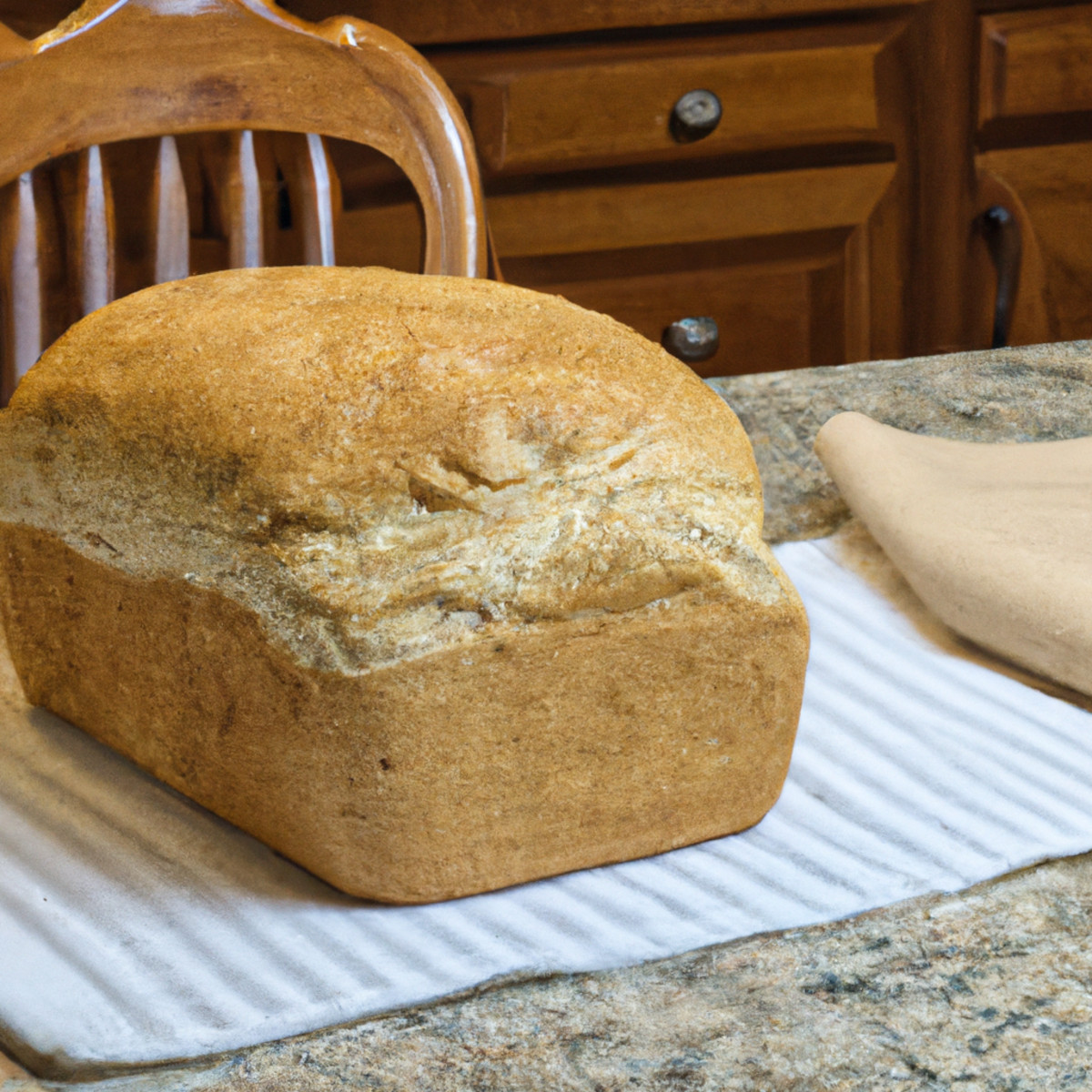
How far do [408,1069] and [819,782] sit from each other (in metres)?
0.35

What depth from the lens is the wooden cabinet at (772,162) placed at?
192 cm

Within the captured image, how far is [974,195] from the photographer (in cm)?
210

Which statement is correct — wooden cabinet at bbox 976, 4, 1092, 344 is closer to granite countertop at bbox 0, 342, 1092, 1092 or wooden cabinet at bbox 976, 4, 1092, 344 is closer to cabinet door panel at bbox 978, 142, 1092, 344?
cabinet door panel at bbox 978, 142, 1092, 344

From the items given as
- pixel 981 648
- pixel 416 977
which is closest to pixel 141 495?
pixel 416 977

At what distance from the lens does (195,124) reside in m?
1.24

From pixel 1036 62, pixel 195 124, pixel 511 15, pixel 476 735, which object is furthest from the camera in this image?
pixel 1036 62

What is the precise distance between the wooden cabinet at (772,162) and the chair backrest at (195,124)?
1.76ft

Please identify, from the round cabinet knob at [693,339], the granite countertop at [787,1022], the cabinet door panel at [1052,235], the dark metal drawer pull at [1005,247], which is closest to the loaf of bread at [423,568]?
the granite countertop at [787,1022]

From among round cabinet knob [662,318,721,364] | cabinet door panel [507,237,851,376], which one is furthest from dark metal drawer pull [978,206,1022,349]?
round cabinet knob [662,318,721,364]

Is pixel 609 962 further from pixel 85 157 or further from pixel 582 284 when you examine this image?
pixel 582 284

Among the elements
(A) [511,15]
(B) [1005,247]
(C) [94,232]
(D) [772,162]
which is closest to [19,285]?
(C) [94,232]

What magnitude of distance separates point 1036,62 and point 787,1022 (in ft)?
6.48

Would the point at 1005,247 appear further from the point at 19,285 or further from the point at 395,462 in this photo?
the point at 395,462

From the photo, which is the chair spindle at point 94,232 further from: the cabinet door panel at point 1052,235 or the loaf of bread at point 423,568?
the cabinet door panel at point 1052,235
